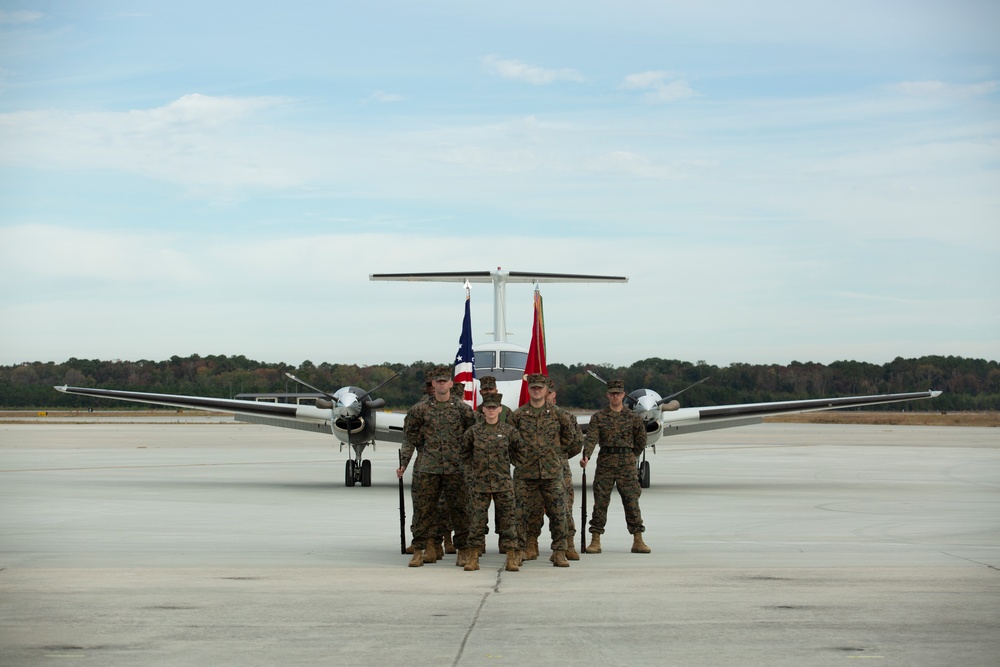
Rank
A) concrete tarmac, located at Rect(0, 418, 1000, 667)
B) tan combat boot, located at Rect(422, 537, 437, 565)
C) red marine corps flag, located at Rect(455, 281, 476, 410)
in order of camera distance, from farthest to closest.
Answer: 1. red marine corps flag, located at Rect(455, 281, 476, 410)
2. tan combat boot, located at Rect(422, 537, 437, 565)
3. concrete tarmac, located at Rect(0, 418, 1000, 667)

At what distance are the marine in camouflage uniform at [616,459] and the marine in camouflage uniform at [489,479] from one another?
1315mm

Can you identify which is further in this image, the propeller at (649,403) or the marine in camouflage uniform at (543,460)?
the propeller at (649,403)

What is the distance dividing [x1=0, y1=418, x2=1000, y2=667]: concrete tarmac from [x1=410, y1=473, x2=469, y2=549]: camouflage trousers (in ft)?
1.15

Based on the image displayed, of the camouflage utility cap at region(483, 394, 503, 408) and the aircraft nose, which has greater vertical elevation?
the camouflage utility cap at region(483, 394, 503, 408)

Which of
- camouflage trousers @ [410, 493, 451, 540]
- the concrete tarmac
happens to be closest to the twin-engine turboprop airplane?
the concrete tarmac

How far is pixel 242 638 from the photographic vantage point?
705 centimetres

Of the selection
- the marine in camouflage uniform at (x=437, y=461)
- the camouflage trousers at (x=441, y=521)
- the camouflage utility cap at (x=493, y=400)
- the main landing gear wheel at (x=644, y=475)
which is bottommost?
the main landing gear wheel at (x=644, y=475)

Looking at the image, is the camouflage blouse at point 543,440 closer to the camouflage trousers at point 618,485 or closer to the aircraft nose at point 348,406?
the camouflage trousers at point 618,485

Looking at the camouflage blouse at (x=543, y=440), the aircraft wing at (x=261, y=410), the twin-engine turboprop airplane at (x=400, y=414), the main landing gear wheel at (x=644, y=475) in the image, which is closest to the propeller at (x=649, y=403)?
the twin-engine turboprop airplane at (x=400, y=414)

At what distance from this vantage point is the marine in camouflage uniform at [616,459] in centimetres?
1170

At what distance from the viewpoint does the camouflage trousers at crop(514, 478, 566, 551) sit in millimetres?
10625

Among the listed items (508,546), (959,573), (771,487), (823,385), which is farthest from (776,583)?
(823,385)

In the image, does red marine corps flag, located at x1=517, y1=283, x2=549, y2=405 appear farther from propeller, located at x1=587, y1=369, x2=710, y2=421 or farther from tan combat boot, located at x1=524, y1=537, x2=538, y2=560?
propeller, located at x1=587, y1=369, x2=710, y2=421

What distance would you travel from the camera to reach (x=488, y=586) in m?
9.38
